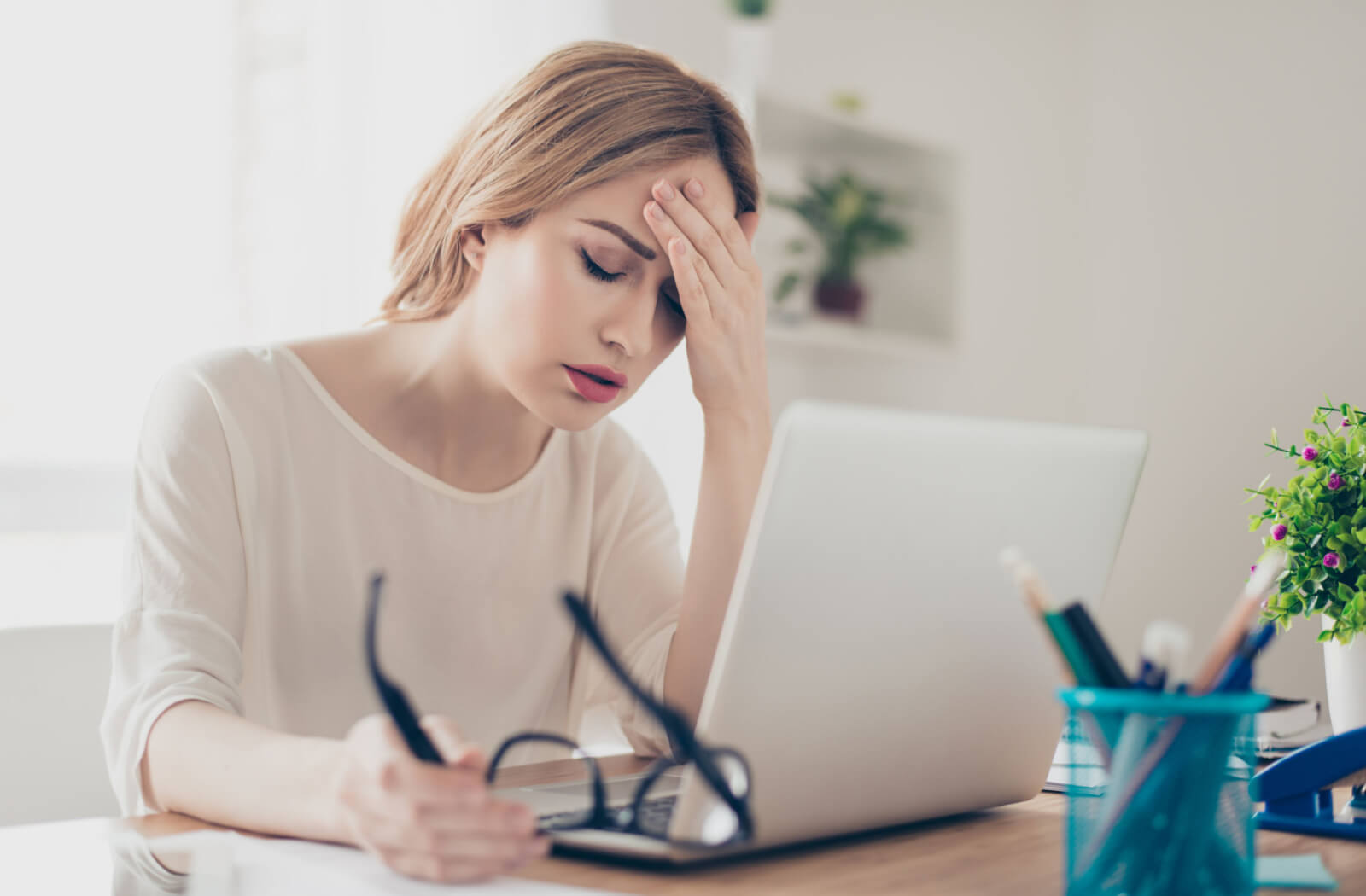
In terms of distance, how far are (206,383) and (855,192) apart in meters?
1.39

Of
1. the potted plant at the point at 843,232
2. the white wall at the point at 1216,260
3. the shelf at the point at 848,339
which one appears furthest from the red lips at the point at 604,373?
the white wall at the point at 1216,260

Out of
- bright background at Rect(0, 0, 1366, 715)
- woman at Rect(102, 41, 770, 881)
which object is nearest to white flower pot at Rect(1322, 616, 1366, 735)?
woman at Rect(102, 41, 770, 881)

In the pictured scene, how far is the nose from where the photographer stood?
40.2 inches

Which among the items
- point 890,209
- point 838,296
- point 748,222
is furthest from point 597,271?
point 890,209

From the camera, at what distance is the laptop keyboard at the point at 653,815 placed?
2.03 ft

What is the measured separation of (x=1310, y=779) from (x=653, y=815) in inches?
17.1

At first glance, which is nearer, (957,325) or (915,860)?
(915,860)

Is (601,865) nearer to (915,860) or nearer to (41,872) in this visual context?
(915,860)

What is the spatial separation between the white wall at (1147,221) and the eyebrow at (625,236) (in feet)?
3.27

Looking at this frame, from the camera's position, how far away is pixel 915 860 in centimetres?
64

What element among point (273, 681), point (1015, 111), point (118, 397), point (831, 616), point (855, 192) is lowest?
point (273, 681)

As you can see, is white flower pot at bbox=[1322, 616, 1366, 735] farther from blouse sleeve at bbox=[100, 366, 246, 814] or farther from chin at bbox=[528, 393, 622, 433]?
blouse sleeve at bbox=[100, 366, 246, 814]

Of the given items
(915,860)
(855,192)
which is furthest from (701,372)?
(855,192)

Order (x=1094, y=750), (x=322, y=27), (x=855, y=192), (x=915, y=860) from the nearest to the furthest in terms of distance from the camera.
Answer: (x=1094, y=750) < (x=915, y=860) < (x=322, y=27) < (x=855, y=192)
